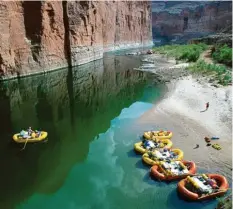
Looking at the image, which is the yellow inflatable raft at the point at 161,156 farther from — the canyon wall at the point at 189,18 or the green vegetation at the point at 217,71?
the canyon wall at the point at 189,18

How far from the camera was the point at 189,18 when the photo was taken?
128 m

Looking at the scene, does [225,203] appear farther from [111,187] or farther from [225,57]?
[225,57]

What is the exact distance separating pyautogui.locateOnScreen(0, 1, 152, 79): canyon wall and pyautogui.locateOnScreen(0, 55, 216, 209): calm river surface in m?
5.74

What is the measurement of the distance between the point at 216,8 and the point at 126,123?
10048 centimetres

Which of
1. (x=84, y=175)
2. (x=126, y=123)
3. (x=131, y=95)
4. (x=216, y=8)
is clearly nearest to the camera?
(x=84, y=175)

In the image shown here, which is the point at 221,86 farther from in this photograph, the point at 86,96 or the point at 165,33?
the point at 165,33

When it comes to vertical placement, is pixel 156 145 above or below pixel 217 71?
below

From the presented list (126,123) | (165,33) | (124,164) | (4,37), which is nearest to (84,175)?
(124,164)

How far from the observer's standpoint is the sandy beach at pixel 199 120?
1716 centimetres

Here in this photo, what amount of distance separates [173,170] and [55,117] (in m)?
12.6

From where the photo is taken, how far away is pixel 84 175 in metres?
16.3

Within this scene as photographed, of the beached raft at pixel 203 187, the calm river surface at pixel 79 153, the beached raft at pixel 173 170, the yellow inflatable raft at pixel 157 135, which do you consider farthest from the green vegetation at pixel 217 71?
the beached raft at pixel 203 187

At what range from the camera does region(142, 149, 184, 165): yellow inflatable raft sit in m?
16.5

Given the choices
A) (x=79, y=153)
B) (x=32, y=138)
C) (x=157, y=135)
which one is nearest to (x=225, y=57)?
(x=157, y=135)
